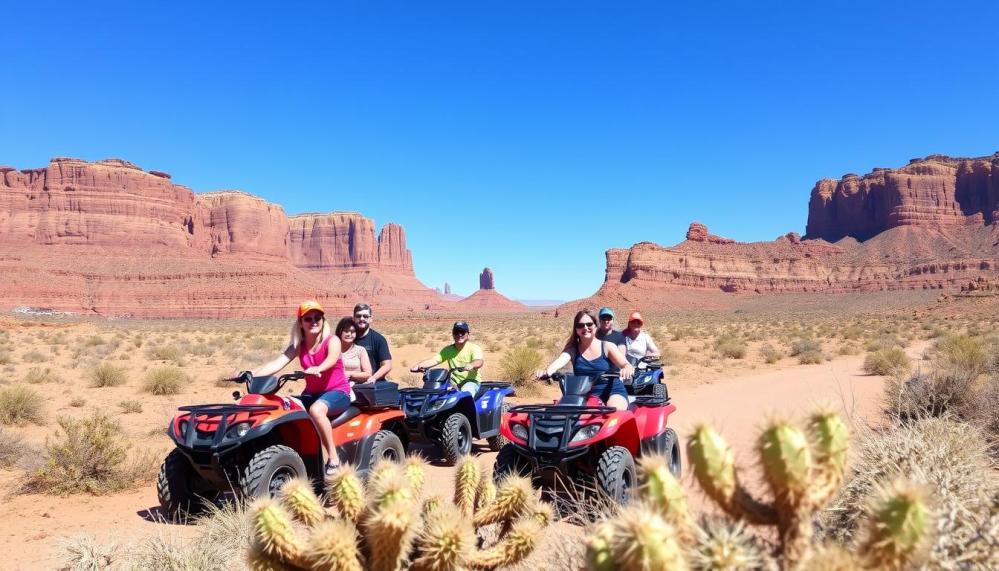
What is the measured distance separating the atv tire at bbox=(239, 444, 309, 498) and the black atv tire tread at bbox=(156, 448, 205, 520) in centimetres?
63

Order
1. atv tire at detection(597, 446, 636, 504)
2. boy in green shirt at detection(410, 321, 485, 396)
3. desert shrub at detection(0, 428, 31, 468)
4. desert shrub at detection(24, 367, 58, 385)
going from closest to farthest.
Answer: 1. atv tire at detection(597, 446, 636, 504)
2. desert shrub at detection(0, 428, 31, 468)
3. boy in green shirt at detection(410, 321, 485, 396)
4. desert shrub at detection(24, 367, 58, 385)

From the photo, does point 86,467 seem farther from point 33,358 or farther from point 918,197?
point 918,197

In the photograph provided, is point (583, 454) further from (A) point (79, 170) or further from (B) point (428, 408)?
(A) point (79, 170)

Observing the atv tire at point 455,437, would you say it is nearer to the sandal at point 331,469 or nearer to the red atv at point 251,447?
the red atv at point 251,447

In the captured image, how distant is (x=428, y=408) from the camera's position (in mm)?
7531

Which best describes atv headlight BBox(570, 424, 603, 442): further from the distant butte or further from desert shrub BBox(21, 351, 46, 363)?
the distant butte

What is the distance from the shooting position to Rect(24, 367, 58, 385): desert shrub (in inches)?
627

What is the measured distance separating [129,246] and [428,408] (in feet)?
351

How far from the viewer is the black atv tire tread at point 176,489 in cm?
533

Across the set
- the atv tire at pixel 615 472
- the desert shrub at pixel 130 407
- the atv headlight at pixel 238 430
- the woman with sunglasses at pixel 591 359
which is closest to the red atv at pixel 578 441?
the atv tire at pixel 615 472

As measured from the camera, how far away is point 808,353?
21.8m

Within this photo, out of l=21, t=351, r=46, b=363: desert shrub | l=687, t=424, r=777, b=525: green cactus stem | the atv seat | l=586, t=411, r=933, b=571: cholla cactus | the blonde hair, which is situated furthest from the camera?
l=21, t=351, r=46, b=363: desert shrub

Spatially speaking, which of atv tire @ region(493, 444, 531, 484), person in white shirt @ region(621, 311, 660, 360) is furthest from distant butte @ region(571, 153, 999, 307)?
atv tire @ region(493, 444, 531, 484)

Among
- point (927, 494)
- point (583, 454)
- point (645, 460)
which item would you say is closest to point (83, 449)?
point (583, 454)
